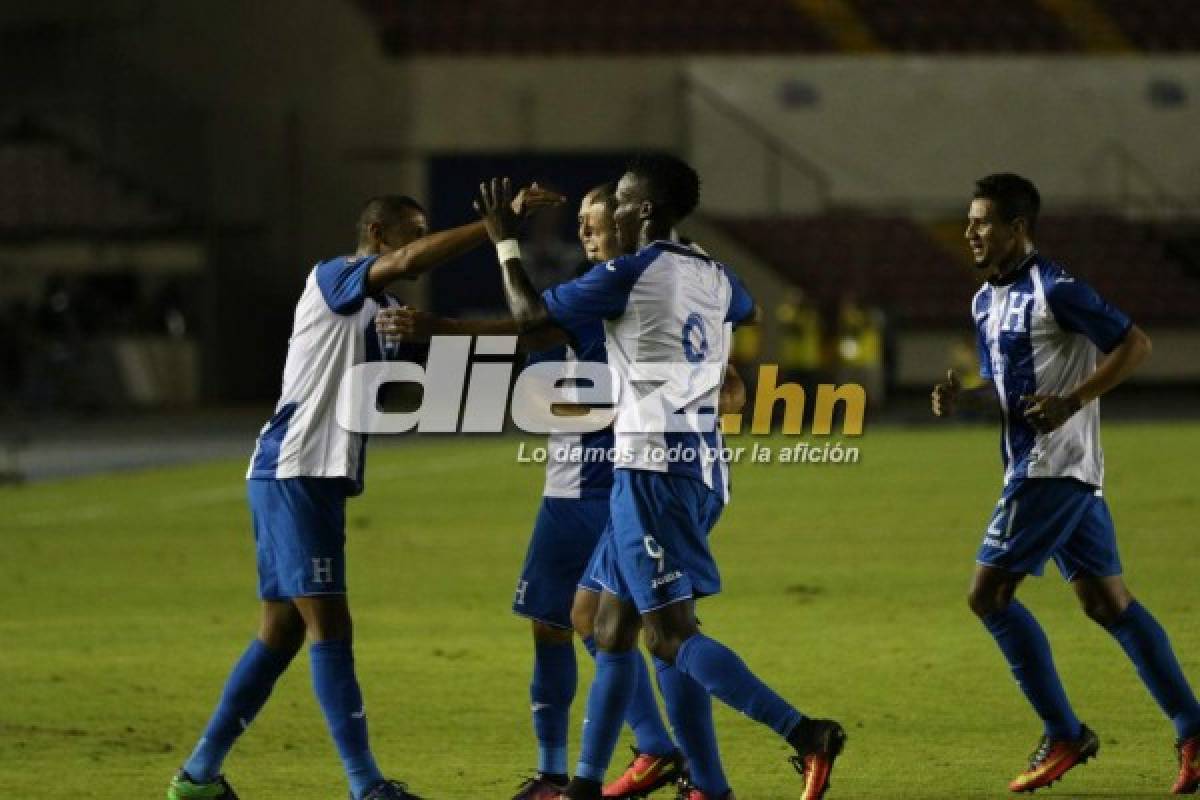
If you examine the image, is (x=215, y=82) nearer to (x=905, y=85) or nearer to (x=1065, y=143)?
(x=905, y=85)

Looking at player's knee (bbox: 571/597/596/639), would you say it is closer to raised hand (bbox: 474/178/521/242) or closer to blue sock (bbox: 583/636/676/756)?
blue sock (bbox: 583/636/676/756)

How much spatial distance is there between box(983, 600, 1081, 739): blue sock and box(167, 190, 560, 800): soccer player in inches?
83.6

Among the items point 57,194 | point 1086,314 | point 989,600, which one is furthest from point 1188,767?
point 57,194

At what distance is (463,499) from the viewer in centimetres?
2091

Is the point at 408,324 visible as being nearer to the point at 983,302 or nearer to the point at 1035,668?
the point at 983,302

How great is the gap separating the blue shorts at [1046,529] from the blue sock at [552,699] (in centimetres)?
145

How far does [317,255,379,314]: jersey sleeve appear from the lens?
7480mm

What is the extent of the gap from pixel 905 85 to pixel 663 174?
32.8 m

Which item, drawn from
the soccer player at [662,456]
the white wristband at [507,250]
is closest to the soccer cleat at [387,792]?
the soccer player at [662,456]

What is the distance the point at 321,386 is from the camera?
7.68 metres

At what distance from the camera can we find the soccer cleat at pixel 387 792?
746 centimetres

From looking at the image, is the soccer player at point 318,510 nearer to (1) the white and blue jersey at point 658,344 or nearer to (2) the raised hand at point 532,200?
(2) the raised hand at point 532,200

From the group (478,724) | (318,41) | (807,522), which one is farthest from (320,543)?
(318,41)

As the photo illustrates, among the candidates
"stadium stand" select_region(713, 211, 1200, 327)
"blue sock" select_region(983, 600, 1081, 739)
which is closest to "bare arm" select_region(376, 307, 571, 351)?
"blue sock" select_region(983, 600, 1081, 739)
